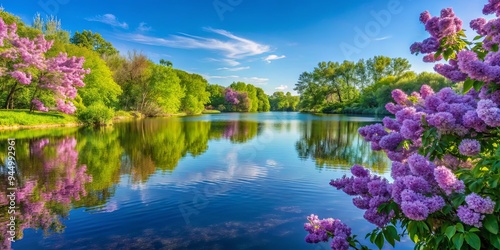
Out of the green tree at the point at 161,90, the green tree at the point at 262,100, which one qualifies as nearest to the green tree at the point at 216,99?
the green tree at the point at 262,100

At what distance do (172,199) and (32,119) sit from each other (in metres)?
28.0

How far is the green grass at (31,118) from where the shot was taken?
89.9ft

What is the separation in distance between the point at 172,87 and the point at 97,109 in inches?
999

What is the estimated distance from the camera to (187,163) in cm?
1353

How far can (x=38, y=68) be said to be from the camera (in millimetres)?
27125

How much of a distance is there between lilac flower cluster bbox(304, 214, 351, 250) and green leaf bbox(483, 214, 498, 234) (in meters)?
1.72

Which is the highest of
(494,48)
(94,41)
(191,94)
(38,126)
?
(94,41)

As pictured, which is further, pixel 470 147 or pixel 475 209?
pixel 470 147

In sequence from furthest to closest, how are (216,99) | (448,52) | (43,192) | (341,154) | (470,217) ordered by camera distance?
(216,99) → (341,154) → (43,192) → (448,52) → (470,217)

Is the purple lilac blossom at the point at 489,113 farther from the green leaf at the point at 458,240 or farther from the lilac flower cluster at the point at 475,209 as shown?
the green leaf at the point at 458,240

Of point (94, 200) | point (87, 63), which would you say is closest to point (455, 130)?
point (94, 200)

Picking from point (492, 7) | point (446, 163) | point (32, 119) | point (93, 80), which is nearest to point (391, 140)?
point (446, 163)

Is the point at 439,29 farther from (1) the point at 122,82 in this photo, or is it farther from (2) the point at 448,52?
(1) the point at 122,82

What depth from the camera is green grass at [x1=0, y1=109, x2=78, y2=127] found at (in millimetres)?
27391
